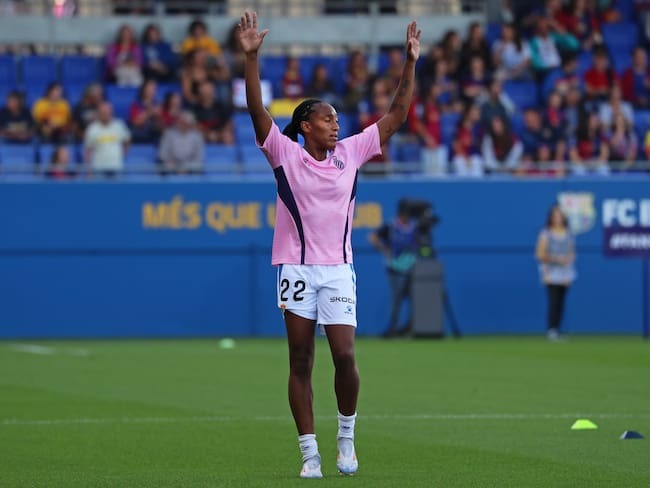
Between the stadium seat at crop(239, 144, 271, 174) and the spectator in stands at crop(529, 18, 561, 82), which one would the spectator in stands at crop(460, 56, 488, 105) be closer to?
the spectator in stands at crop(529, 18, 561, 82)

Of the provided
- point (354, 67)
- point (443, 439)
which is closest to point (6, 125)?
point (354, 67)

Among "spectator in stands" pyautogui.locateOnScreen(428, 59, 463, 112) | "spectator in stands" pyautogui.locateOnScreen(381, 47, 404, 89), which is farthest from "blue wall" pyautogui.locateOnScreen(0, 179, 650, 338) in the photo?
"spectator in stands" pyautogui.locateOnScreen(381, 47, 404, 89)

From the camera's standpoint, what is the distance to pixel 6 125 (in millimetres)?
26656

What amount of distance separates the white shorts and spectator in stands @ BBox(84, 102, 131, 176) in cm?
1701

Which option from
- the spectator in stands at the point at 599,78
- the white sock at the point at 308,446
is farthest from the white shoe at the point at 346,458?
the spectator in stands at the point at 599,78

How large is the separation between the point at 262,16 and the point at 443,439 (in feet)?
67.2

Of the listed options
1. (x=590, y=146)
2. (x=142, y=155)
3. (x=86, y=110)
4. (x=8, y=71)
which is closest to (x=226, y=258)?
(x=142, y=155)

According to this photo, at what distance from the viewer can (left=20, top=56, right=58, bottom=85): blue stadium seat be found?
2852 cm

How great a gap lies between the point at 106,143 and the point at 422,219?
5405 mm

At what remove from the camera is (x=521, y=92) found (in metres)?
29.6

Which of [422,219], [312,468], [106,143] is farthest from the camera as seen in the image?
[106,143]

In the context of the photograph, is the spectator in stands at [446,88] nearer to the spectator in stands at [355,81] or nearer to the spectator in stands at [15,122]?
the spectator in stands at [355,81]

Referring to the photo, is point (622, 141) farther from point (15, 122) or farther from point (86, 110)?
point (15, 122)

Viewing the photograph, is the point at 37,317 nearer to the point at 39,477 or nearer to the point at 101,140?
the point at 101,140
